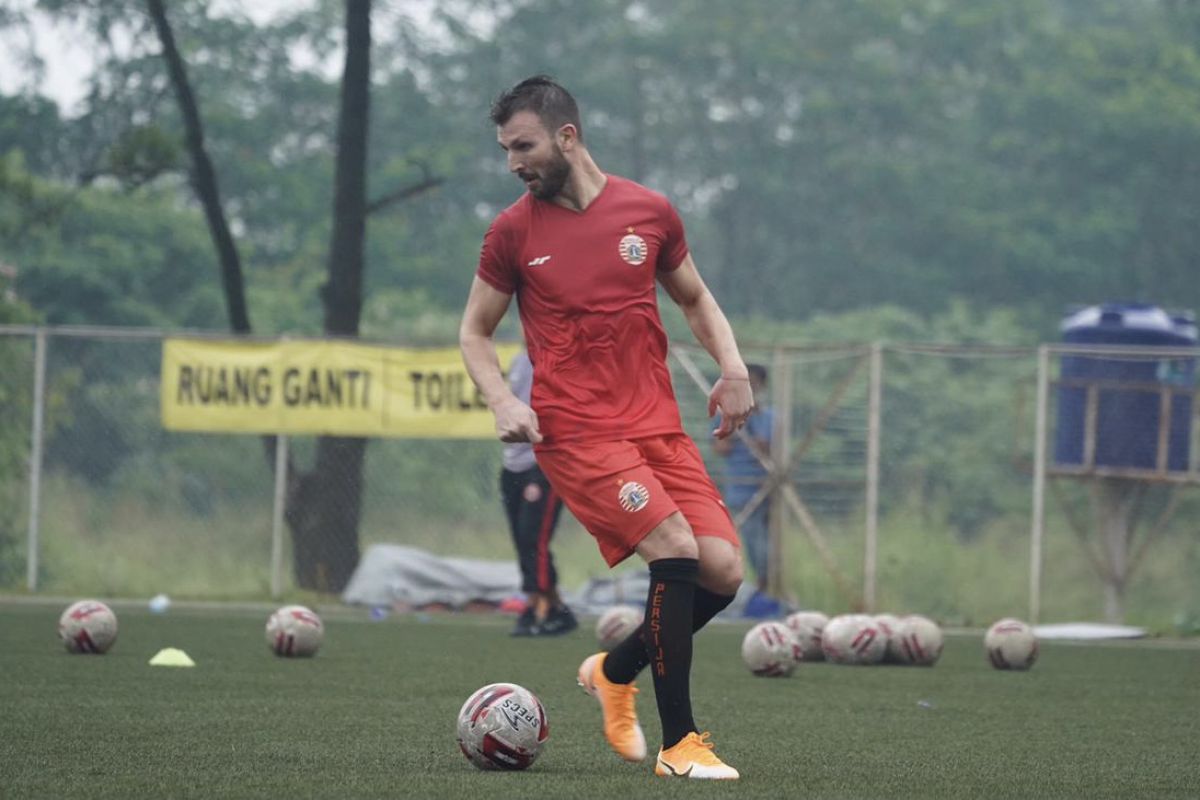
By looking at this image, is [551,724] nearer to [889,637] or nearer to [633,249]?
[633,249]

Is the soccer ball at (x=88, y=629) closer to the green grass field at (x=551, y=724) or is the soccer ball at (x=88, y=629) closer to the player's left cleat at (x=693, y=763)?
the green grass field at (x=551, y=724)

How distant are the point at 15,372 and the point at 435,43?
28006 millimetres

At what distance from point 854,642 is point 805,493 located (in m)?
10.4

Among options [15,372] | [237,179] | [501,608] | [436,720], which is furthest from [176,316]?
[436,720]

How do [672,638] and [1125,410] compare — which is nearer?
[672,638]

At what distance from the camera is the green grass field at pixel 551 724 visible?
6.11 m

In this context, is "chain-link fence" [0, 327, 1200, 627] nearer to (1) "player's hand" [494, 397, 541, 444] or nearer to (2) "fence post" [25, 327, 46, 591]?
(2) "fence post" [25, 327, 46, 591]

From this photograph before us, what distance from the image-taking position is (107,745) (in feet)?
22.7

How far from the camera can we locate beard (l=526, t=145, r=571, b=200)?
647 centimetres

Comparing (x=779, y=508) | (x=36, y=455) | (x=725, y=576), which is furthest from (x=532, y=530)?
(x=725, y=576)

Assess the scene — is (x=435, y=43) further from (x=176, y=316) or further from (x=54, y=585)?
(x=54, y=585)

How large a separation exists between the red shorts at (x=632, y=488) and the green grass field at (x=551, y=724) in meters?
0.77

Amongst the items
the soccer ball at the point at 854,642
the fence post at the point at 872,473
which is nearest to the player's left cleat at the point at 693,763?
the soccer ball at the point at 854,642

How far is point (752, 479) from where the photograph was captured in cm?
1777
